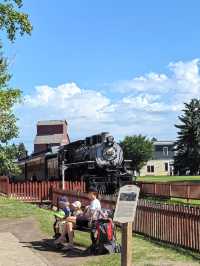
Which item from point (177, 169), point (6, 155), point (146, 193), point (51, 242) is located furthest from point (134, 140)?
point (51, 242)

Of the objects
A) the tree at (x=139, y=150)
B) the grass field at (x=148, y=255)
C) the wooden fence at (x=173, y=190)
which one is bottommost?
the grass field at (x=148, y=255)

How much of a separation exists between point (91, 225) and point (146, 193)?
21.0m

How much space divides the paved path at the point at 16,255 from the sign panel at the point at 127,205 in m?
2.69

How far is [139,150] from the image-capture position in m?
130

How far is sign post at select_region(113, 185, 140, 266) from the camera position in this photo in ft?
30.0

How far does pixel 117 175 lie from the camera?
106 feet

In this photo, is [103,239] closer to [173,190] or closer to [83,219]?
[83,219]

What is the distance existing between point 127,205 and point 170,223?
4649 mm

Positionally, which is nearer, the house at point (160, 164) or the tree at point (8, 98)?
the tree at point (8, 98)

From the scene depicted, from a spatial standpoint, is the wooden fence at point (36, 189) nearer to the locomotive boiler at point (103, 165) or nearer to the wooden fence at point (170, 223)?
the locomotive boiler at point (103, 165)

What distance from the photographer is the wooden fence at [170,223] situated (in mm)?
12570

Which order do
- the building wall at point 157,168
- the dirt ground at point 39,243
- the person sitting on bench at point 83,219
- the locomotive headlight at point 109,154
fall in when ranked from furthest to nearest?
1. the building wall at point 157,168
2. the locomotive headlight at point 109,154
3. the person sitting on bench at point 83,219
4. the dirt ground at point 39,243

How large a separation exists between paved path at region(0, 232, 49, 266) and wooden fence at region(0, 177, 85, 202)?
1596 cm

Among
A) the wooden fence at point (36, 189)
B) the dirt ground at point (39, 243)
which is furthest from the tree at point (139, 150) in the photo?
the dirt ground at point (39, 243)
